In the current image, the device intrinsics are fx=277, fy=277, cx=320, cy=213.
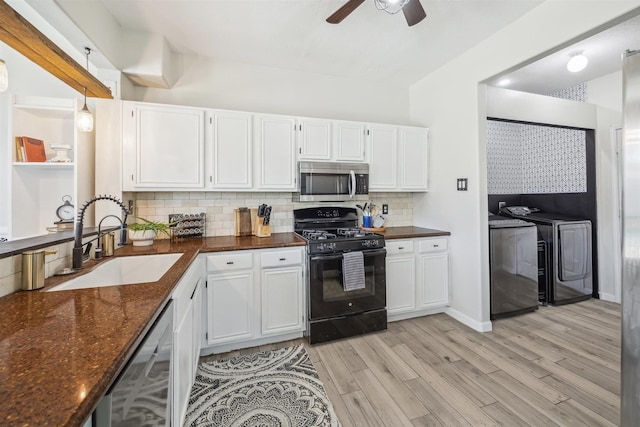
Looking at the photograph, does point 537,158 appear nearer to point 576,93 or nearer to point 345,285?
point 576,93

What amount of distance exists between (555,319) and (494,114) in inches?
89.8

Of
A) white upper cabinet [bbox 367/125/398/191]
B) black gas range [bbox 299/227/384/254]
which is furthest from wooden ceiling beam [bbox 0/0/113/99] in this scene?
white upper cabinet [bbox 367/125/398/191]

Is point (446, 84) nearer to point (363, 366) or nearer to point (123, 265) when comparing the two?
point (363, 366)

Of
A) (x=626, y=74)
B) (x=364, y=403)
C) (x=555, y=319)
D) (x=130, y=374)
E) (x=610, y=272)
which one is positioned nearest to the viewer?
(x=130, y=374)

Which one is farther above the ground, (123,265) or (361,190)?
(361,190)

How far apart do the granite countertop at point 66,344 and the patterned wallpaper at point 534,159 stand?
4.11 m

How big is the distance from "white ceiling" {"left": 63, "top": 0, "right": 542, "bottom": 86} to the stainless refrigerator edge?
123 centimetres

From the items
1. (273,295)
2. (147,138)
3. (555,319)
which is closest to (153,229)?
(147,138)

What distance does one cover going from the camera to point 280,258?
2439mm

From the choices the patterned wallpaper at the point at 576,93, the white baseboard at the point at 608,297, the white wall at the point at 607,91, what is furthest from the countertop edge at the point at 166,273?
the patterned wallpaper at the point at 576,93

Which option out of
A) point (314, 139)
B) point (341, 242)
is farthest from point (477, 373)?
point (314, 139)

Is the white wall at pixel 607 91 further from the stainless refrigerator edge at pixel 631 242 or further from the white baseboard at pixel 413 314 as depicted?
the white baseboard at pixel 413 314

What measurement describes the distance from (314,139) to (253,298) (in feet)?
5.44

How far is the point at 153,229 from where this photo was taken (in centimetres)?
232
